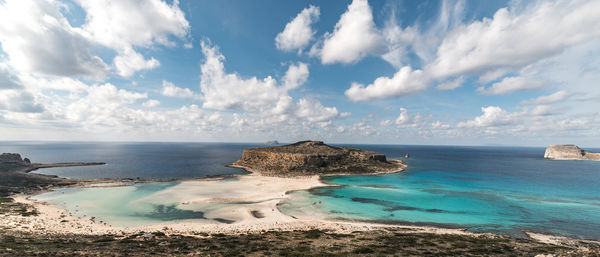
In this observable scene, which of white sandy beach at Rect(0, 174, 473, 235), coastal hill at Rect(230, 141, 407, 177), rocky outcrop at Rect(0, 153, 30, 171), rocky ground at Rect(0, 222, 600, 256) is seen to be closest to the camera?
rocky ground at Rect(0, 222, 600, 256)

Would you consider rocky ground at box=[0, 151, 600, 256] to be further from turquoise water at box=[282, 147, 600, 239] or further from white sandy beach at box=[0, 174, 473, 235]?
turquoise water at box=[282, 147, 600, 239]

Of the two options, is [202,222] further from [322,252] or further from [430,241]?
[430,241]

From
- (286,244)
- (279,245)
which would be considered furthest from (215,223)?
(286,244)

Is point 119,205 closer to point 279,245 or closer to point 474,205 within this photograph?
point 279,245

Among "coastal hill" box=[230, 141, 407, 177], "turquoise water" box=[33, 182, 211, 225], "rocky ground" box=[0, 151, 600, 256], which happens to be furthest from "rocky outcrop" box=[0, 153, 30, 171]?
"rocky ground" box=[0, 151, 600, 256]

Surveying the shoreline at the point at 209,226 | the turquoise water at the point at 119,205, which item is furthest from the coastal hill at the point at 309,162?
the shoreline at the point at 209,226

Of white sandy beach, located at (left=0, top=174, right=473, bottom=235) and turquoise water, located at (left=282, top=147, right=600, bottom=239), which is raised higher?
white sandy beach, located at (left=0, top=174, right=473, bottom=235)
